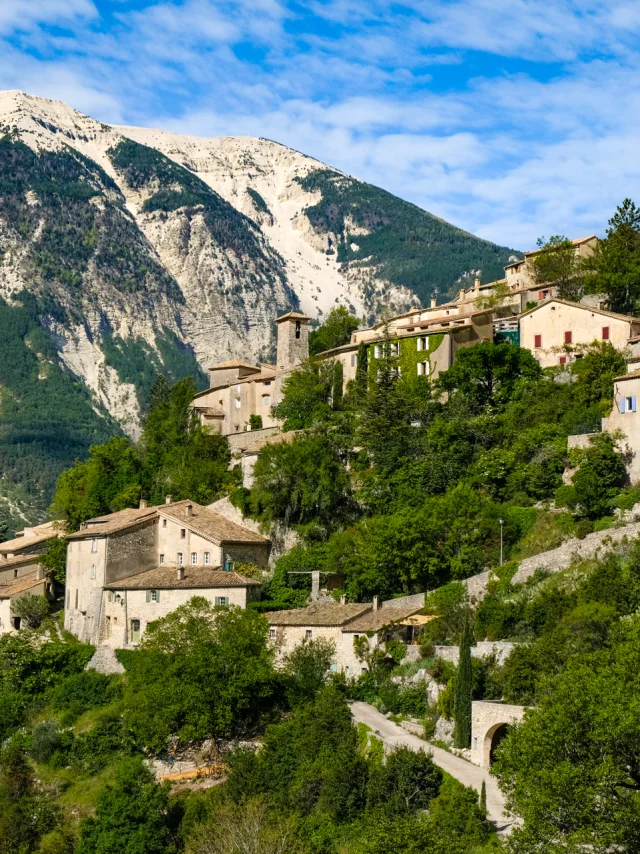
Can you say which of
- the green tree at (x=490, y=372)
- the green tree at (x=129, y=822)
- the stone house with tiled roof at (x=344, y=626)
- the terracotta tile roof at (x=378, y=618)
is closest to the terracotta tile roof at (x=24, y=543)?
the stone house with tiled roof at (x=344, y=626)

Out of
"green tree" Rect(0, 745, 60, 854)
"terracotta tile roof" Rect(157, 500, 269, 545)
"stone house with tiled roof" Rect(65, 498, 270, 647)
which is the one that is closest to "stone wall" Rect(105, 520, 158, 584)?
"stone house with tiled roof" Rect(65, 498, 270, 647)

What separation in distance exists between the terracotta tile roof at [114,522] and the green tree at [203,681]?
32.9 feet

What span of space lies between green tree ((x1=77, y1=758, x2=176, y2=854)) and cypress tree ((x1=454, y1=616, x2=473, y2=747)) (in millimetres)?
11420

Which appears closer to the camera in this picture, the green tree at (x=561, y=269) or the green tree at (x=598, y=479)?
the green tree at (x=598, y=479)

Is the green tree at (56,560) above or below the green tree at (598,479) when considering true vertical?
below

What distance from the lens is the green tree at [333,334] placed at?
3676 inches

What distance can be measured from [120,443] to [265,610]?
2419 centimetres

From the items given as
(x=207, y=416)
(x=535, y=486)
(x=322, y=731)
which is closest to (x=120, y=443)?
(x=207, y=416)

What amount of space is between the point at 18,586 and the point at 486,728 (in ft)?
118

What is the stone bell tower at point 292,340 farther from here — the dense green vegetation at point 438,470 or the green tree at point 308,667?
the green tree at point 308,667

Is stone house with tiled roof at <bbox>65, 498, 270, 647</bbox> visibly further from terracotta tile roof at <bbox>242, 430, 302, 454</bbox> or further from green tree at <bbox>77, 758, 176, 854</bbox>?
green tree at <bbox>77, 758, 176, 854</bbox>

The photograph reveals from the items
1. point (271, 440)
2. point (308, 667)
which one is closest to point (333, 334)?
point (271, 440)

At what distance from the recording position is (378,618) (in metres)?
54.8

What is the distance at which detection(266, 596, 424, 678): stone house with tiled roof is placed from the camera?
176 ft
